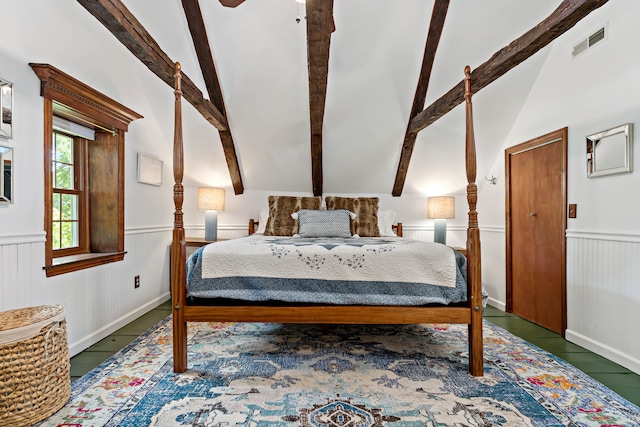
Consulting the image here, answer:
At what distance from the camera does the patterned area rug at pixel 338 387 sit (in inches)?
65.1

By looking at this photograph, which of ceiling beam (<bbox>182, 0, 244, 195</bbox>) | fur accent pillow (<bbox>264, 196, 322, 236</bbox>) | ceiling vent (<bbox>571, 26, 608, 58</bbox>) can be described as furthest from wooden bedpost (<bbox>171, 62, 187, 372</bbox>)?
ceiling vent (<bbox>571, 26, 608, 58</bbox>)

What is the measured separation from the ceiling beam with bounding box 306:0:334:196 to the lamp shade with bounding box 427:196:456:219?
60.7 inches

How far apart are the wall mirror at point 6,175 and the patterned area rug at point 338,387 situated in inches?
46.1

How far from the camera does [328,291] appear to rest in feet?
7.05

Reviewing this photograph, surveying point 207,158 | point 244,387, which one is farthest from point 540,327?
point 207,158

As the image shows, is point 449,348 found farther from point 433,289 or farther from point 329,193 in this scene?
point 329,193

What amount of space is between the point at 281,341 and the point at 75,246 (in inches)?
76.8

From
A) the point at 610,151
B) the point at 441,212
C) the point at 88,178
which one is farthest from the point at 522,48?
the point at 88,178

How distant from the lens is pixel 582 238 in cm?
263

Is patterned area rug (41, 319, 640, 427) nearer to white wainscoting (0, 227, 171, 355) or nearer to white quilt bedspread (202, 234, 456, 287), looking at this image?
white wainscoting (0, 227, 171, 355)

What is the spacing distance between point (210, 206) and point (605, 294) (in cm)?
393

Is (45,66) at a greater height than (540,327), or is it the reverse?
(45,66)

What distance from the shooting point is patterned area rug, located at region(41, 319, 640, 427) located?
165cm

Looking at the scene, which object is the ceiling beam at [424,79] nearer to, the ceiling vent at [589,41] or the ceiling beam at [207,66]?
the ceiling vent at [589,41]
